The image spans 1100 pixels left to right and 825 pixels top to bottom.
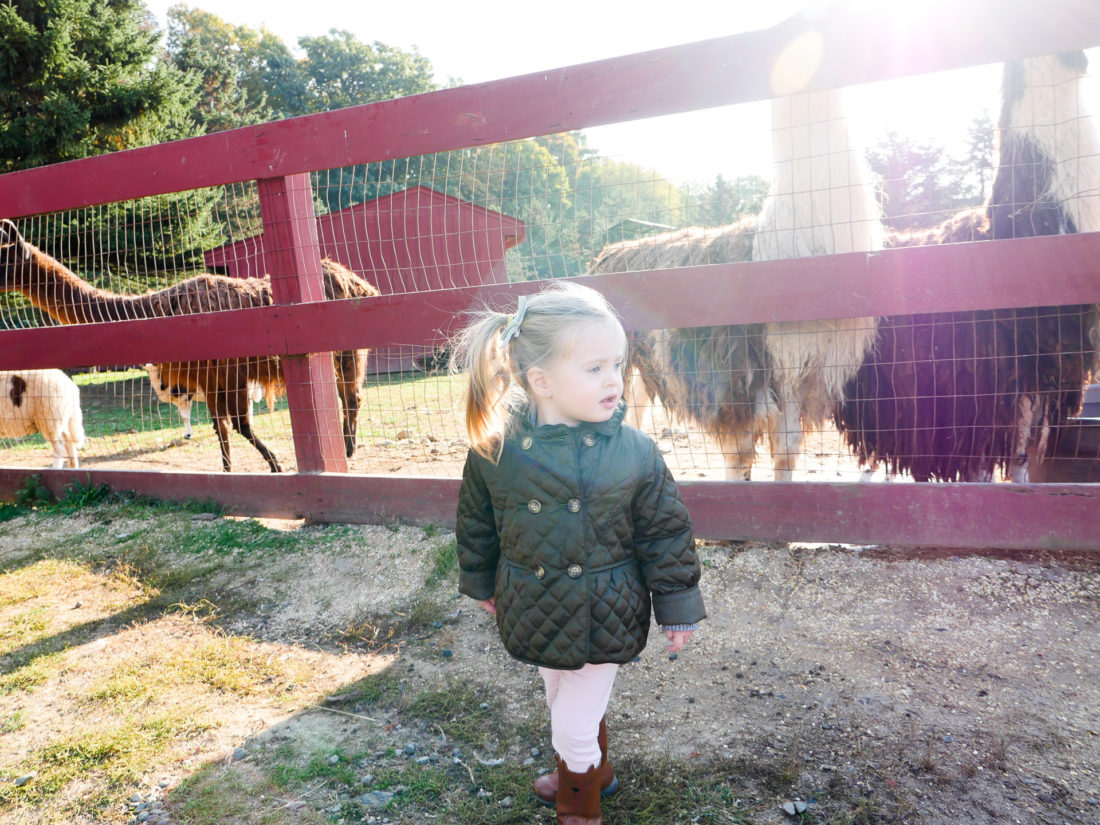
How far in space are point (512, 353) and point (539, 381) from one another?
12cm

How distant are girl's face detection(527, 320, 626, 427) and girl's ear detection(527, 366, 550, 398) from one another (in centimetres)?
4

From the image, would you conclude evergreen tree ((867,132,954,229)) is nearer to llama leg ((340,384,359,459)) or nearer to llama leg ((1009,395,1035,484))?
llama leg ((1009,395,1035,484))

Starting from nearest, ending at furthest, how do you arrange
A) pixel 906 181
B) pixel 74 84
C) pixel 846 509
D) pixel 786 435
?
pixel 846 509, pixel 786 435, pixel 906 181, pixel 74 84

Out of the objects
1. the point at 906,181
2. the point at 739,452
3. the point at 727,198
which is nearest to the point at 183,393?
the point at 727,198

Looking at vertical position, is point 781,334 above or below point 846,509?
above

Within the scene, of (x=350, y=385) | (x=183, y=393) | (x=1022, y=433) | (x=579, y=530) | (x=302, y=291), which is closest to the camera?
(x=579, y=530)

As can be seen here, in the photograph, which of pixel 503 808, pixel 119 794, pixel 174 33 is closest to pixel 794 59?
pixel 503 808

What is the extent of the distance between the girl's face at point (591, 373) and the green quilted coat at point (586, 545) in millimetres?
71

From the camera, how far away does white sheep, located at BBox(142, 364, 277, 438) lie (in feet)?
20.5

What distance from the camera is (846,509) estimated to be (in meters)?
3.04

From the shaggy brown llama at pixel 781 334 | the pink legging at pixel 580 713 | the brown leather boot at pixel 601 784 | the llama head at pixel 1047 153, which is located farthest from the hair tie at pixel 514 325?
the llama head at pixel 1047 153

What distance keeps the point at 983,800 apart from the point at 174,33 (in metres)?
50.1

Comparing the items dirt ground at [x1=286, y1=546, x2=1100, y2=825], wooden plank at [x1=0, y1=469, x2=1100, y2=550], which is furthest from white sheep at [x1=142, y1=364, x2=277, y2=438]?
dirt ground at [x1=286, y1=546, x2=1100, y2=825]

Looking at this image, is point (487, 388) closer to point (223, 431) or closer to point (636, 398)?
point (636, 398)
